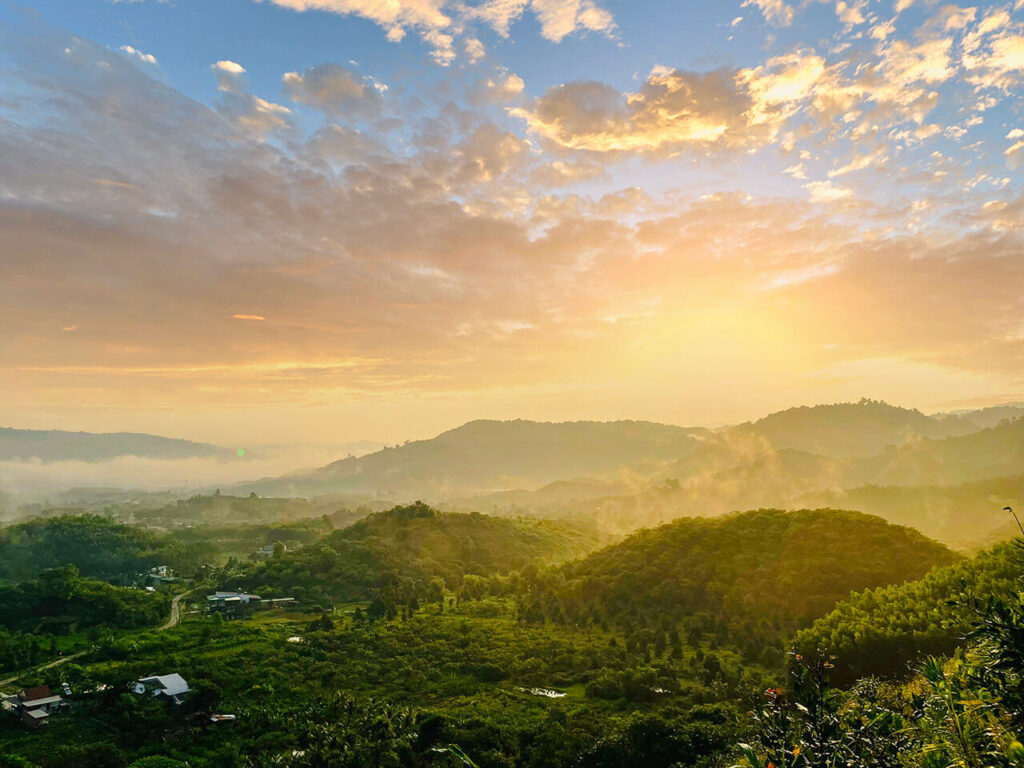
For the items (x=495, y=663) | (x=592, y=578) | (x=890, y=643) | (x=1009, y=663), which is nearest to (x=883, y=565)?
(x=890, y=643)

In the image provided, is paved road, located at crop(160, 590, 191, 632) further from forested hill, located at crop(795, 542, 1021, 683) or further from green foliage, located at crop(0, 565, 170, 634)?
forested hill, located at crop(795, 542, 1021, 683)

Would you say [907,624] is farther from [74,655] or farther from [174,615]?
[174,615]

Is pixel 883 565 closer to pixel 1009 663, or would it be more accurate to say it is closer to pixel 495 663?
pixel 495 663

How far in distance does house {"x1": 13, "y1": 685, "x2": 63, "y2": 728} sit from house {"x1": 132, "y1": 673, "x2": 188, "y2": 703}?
19.0 ft

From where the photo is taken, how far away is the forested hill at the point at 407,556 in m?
101

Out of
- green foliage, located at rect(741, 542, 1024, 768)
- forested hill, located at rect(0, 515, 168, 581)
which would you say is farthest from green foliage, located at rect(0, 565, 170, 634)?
green foliage, located at rect(741, 542, 1024, 768)

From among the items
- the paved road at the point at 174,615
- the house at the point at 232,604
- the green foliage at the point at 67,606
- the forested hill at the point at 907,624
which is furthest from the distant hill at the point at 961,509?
the green foliage at the point at 67,606

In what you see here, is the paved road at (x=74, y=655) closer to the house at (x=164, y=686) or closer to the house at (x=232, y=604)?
the house at (x=232, y=604)

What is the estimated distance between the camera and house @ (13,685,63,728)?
44.6 metres

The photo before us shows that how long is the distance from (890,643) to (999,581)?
31.7 feet

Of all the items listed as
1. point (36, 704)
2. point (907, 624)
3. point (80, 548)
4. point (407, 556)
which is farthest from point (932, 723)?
point (80, 548)

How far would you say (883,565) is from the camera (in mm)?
71688

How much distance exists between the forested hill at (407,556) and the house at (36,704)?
4456 cm

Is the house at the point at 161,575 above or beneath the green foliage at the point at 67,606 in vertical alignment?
beneath
